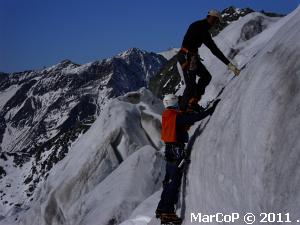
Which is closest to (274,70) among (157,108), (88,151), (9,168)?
(88,151)

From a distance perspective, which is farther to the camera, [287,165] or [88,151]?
[88,151]

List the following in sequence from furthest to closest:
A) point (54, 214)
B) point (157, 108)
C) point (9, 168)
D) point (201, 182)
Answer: point (9, 168) → point (157, 108) → point (54, 214) → point (201, 182)

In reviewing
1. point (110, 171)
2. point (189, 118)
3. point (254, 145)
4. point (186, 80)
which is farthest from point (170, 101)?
point (110, 171)

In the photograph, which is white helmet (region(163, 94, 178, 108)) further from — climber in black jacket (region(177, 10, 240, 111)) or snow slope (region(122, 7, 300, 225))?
snow slope (region(122, 7, 300, 225))

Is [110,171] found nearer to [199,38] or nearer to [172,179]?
[172,179]

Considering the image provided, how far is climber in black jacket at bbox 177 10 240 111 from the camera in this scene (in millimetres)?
12797

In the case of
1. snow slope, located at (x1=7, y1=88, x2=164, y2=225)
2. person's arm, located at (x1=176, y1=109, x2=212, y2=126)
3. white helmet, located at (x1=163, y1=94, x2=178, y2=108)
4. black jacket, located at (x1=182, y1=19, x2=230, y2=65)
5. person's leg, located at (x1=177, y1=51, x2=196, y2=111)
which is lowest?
person's arm, located at (x1=176, y1=109, x2=212, y2=126)

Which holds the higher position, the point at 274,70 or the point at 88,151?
the point at 88,151

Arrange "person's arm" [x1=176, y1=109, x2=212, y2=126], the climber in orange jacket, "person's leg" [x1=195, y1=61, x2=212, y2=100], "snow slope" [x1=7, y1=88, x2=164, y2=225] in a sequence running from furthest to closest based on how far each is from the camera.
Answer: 1. "snow slope" [x1=7, y1=88, x2=164, y2=225]
2. "person's leg" [x1=195, y1=61, x2=212, y2=100]
3. the climber in orange jacket
4. "person's arm" [x1=176, y1=109, x2=212, y2=126]

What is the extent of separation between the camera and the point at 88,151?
1200 inches

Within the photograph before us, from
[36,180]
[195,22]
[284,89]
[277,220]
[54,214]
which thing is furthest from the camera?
[36,180]

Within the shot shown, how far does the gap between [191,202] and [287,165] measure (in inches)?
172

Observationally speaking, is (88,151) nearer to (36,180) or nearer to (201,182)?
(201,182)

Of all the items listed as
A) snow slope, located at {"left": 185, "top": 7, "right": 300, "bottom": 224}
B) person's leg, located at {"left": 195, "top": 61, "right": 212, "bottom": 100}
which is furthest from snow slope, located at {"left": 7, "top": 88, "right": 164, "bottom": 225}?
snow slope, located at {"left": 185, "top": 7, "right": 300, "bottom": 224}
